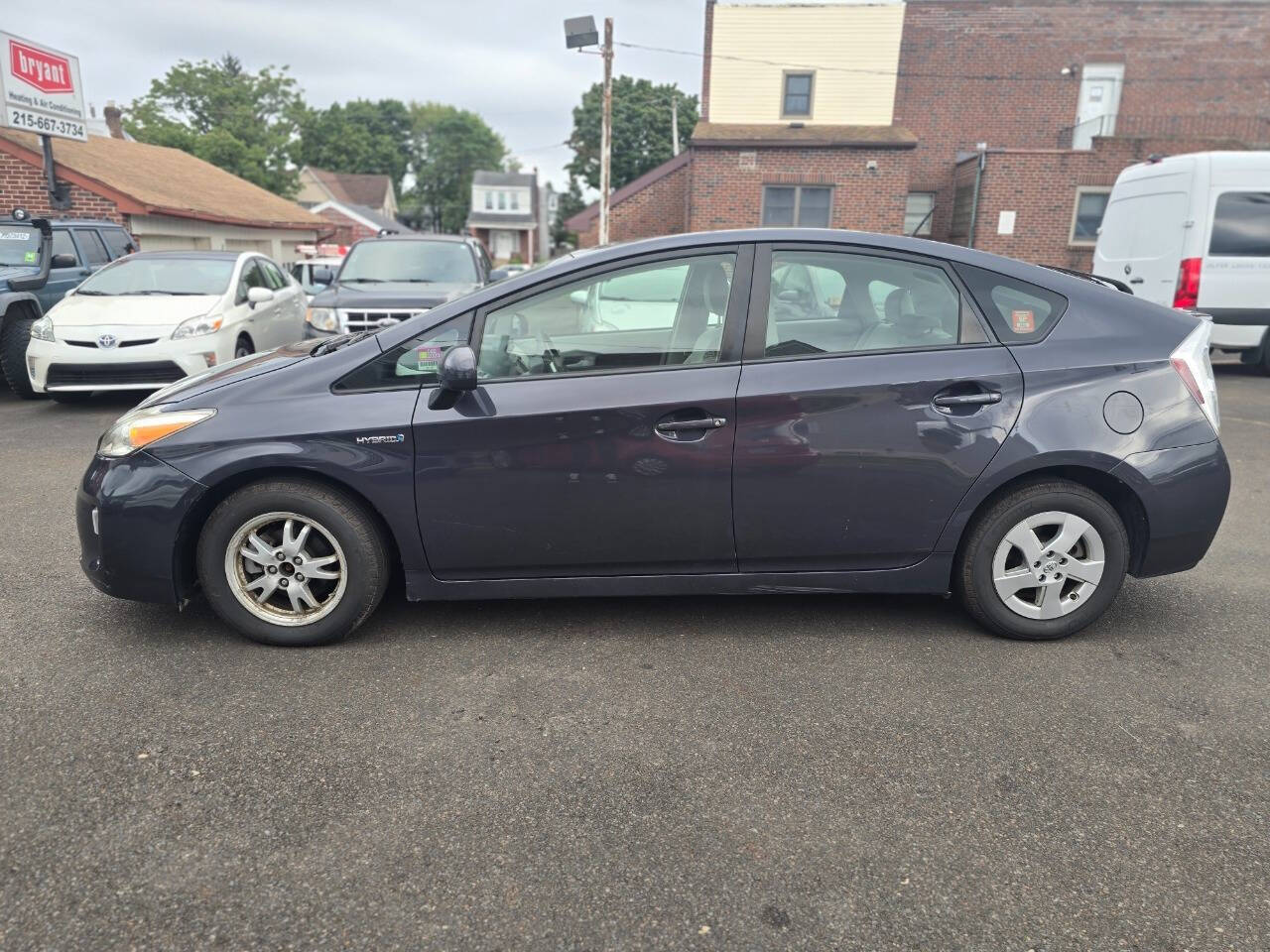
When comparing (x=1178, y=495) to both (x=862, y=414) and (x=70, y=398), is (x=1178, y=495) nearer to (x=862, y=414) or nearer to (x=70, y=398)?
(x=862, y=414)

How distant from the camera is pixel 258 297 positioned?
9258 mm

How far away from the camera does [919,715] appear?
301 centimetres

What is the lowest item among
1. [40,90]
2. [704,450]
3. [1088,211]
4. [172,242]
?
[704,450]

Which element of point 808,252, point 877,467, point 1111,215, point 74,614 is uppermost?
point 1111,215

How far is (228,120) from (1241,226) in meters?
55.6

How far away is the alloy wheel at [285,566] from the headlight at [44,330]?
6435 mm

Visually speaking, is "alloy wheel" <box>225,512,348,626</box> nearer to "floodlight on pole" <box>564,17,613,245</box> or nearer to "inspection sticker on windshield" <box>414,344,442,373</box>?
"inspection sticker on windshield" <box>414,344,442,373</box>

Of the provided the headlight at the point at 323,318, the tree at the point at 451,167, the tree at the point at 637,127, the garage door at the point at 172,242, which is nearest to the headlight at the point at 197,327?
the headlight at the point at 323,318

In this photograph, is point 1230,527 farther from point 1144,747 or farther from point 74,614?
point 74,614

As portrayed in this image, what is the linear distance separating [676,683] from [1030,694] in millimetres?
1262

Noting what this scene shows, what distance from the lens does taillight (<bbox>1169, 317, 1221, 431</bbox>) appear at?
3475mm

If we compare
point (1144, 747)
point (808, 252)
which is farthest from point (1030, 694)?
point (808, 252)

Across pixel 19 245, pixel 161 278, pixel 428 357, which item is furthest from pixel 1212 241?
pixel 19 245

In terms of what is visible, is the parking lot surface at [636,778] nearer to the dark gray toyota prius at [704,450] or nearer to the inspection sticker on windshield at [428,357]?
the dark gray toyota prius at [704,450]
